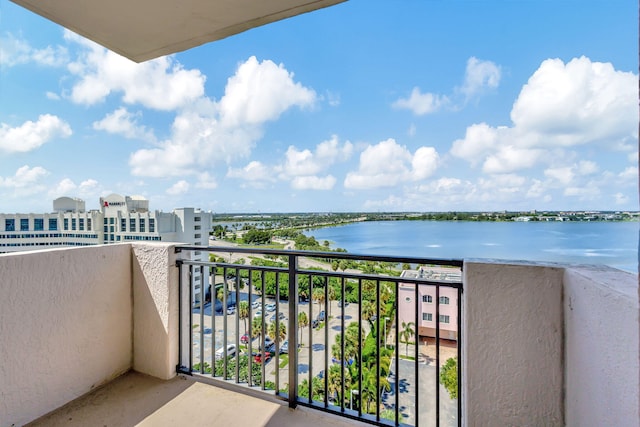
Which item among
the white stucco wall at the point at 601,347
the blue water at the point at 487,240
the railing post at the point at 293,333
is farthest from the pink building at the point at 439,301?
the railing post at the point at 293,333

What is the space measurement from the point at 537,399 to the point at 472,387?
279 mm

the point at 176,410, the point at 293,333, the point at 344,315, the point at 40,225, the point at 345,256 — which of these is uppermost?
the point at 40,225

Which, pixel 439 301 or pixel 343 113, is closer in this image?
pixel 439 301

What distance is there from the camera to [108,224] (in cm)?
579

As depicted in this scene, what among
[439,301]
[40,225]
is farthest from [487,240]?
[40,225]

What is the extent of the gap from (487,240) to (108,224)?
21.8 feet

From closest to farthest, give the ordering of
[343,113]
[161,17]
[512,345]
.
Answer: [512,345] < [161,17] < [343,113]

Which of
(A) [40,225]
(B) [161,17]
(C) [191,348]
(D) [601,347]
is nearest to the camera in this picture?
(D) [601,347]

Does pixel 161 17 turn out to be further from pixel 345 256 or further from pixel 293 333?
pixel 293 333

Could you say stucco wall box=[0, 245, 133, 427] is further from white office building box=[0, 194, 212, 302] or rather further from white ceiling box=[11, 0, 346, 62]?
white ceiling box=[11, 0, 346, 62]

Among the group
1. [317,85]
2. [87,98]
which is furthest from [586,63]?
[87,98]

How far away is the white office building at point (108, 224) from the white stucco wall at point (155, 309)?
0.68 feet

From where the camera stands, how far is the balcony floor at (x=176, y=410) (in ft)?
5.95

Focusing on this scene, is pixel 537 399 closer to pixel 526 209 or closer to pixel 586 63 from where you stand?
pixel 526 209
